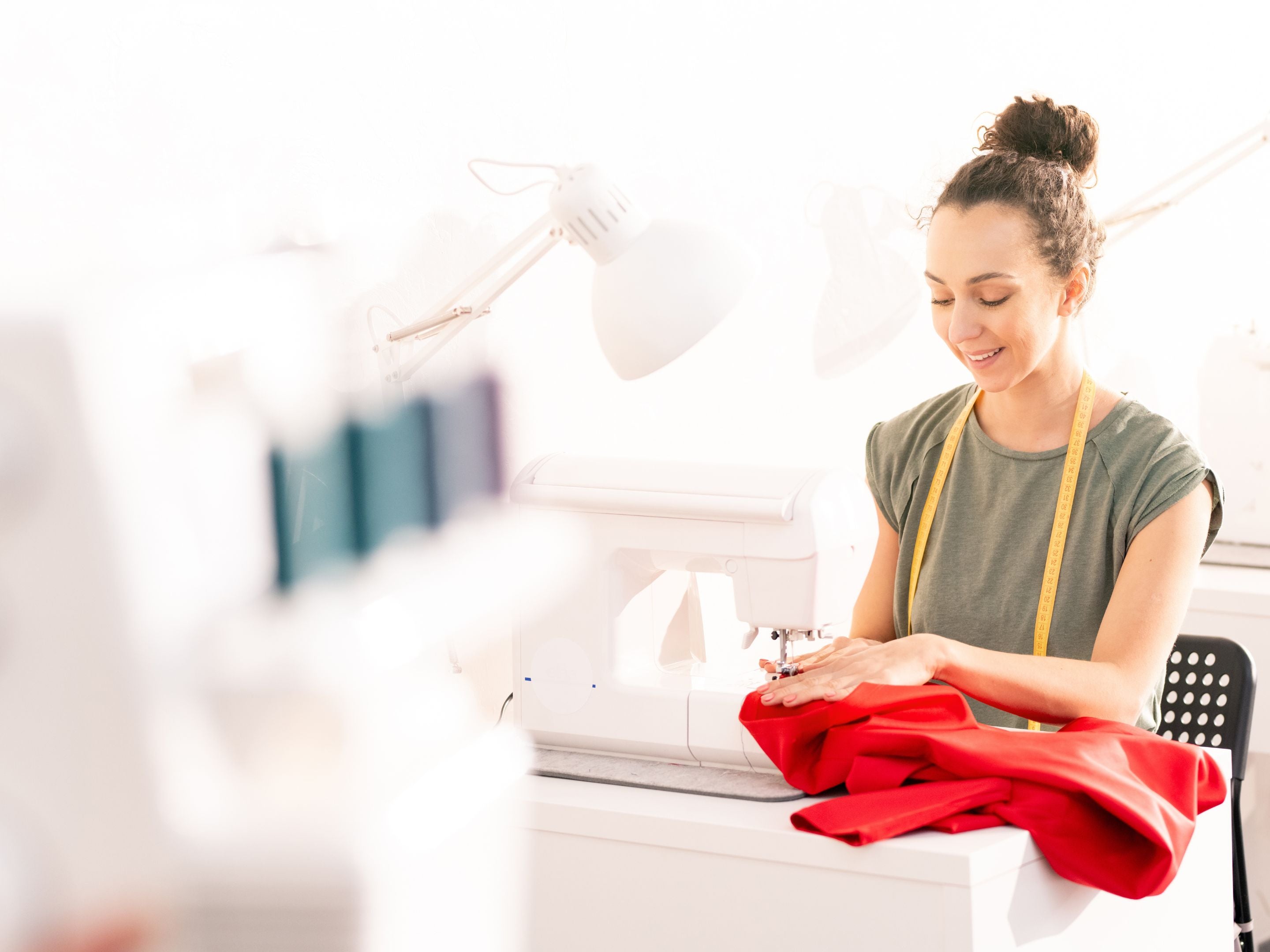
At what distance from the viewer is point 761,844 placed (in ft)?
3.32

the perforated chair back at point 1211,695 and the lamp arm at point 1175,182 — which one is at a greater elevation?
the lamp arm at point 1175,182

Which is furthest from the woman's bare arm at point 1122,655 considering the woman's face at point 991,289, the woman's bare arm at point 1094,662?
the woman's face at point 991,289

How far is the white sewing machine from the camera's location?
112 cm

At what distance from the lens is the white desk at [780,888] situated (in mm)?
952

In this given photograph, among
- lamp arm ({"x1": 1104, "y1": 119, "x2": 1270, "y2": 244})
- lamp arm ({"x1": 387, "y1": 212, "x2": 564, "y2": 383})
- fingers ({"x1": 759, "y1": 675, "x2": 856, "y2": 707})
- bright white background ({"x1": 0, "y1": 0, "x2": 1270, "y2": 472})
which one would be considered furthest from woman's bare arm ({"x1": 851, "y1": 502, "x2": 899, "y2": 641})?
lamp arm ({"x1": 1104, "y1": 119, "x2": 1270, "y2": 244})

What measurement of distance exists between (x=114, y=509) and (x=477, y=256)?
0.98 meters

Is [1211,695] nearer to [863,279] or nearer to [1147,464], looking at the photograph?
[1147,464]

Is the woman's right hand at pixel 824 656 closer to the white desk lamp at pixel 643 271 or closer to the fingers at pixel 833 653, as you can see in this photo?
the fingers at pixel 833 653

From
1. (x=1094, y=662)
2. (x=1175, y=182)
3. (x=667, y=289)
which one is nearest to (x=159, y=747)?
(x=667, y=289)

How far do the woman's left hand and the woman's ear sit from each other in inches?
16.9

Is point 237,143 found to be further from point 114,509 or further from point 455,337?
point 114,509

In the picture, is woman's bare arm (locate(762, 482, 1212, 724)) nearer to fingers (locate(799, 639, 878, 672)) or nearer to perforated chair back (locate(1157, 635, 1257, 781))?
fingers (locate(799, 639, 878, 672))

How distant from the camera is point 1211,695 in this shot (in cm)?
164

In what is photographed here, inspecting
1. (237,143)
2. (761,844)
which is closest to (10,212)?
(237,143)
